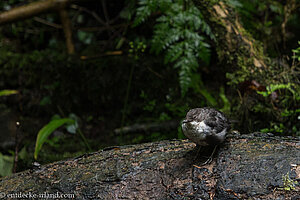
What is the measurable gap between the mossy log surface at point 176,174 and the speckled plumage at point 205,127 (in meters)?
0.18

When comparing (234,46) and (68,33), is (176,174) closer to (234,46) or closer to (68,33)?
(234,46)

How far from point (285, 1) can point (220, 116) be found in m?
2.88

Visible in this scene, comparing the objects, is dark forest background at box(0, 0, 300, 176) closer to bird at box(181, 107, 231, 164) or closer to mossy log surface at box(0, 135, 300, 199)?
mossy log surface at box(0, 135, 300, 199)

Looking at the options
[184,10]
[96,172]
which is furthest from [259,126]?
[96,172]

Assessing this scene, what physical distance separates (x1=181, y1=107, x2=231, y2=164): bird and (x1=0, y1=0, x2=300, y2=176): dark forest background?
1260 mm

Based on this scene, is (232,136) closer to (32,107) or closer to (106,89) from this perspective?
(106,89)

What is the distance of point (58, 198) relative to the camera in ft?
5.39

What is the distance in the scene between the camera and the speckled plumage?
161 centimetres

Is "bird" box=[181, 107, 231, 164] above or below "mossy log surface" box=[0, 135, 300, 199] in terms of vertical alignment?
above

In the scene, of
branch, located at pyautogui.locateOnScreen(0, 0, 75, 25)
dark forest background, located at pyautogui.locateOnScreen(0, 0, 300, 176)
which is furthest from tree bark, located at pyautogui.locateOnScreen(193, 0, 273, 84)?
branch, located at pyautogui.locateOnScreen(0, 0, 75, 25)

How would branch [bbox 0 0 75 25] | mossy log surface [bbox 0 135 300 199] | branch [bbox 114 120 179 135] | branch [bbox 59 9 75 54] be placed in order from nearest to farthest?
mossy log surface [bbox 0 135 300 199] < branch [bbox 114 120 179 135] < branch [bbox 0 0 75 25] < branch [bbox 59 9 75 54]

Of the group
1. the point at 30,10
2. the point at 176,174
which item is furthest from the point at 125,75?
the point at 176,174

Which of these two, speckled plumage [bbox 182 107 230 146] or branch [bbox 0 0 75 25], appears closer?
speckled plumage [bbox 182 107 230 146]

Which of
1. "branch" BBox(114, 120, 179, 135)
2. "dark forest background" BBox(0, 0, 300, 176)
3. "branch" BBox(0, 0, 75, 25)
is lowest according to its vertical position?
"branch" BBox(114, 120, 179, 135)
